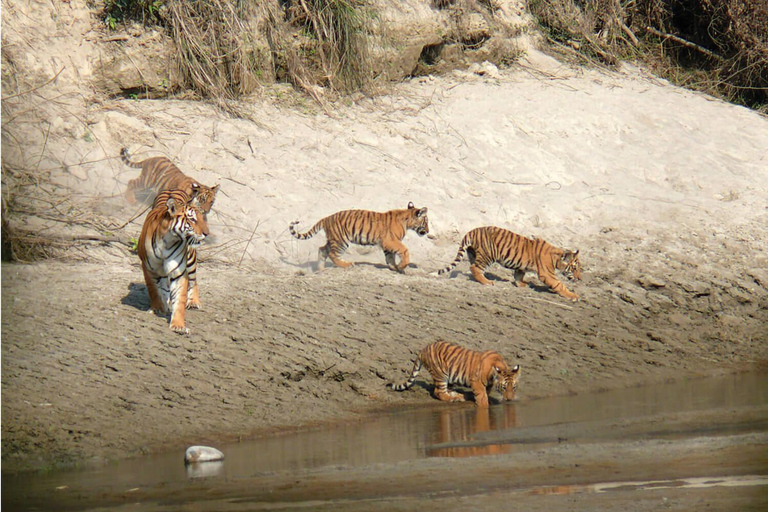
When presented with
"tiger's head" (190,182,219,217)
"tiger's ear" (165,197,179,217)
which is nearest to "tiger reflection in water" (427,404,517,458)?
"tiger's ear" (165,197,179,217)

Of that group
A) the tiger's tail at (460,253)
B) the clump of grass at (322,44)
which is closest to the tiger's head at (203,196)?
the tiger's tail at (460,253)

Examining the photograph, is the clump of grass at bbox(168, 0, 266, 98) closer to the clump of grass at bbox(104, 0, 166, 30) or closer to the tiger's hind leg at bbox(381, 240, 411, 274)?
the clump of grass at bbox(104, 0, 166, 30)

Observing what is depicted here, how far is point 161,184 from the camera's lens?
40.1 ft

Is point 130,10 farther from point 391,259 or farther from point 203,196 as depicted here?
point 391,259

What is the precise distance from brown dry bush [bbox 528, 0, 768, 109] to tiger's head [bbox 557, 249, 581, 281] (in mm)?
6741

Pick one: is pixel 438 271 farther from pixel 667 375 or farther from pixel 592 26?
pixel 592 26

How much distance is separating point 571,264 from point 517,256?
616 mm

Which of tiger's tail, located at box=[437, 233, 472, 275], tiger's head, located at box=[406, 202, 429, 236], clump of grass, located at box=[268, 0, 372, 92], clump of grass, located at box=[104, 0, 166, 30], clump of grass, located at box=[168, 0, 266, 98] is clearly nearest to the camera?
tiger's tail, located at box=[437, 233, 472, 275]

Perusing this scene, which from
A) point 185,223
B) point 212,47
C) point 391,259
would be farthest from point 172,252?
point 212,47

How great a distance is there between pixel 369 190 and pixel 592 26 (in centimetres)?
655

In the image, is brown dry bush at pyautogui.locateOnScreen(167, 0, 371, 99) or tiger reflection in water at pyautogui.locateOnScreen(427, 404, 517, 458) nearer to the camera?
tiger reflection in water at pyautogui.locateOnScreen(427, 404, 517, 458)

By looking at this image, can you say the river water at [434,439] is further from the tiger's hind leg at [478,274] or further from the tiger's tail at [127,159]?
the tiger's tail at [127,159]

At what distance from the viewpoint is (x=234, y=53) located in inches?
567

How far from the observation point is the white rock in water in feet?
22.6
